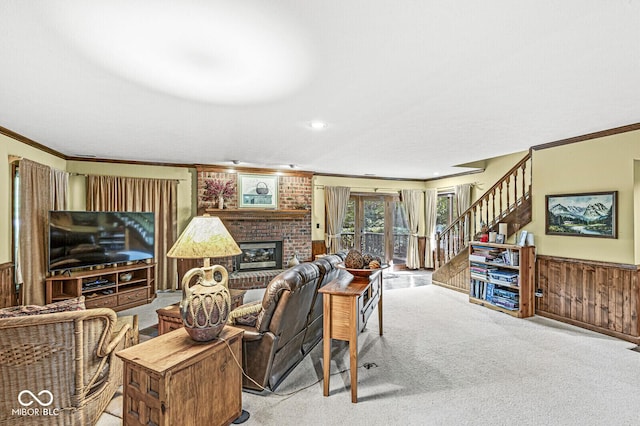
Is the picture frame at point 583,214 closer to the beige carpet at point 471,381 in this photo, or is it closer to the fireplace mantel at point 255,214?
the beige carpet at point 471,381

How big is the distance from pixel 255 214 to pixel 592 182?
5233mm

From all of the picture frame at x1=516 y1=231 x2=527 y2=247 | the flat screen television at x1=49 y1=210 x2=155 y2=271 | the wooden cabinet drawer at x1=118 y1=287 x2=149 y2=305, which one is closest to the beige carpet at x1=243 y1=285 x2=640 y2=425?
the picture frame at x1=516 y1=231 x2=527 y2=247

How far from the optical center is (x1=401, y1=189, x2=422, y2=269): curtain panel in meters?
8.05

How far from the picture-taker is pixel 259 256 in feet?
21.2

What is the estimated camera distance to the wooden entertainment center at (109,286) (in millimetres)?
4344

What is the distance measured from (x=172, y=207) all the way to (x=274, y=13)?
5.18 m

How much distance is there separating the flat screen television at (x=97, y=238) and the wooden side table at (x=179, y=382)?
3.43m

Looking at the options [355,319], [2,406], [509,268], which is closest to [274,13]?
[355,319]

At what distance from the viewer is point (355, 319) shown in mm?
2365

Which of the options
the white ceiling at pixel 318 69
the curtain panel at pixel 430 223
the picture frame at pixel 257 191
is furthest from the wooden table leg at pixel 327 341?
the curtain panel at pixel 430 223

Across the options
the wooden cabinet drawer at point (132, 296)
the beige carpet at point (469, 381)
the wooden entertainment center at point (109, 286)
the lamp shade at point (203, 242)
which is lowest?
the beige carpet at point (469, 381)

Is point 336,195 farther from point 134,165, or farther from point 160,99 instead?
point 160,99

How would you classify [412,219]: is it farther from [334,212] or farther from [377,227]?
[334,212]

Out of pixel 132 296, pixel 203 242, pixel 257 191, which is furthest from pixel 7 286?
pixel 257 191
